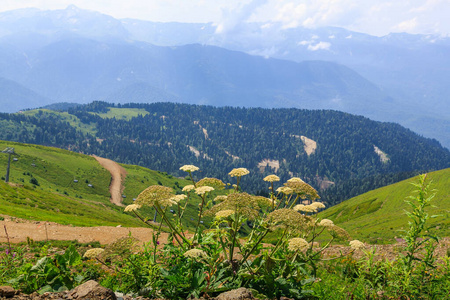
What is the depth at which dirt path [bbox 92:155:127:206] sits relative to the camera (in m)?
123

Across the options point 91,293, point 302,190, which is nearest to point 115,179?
point 91,293

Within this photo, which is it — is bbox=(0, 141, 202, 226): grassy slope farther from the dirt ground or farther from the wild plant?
the wild plant


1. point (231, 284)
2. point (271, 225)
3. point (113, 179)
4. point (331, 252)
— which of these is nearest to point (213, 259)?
point (231, 284)

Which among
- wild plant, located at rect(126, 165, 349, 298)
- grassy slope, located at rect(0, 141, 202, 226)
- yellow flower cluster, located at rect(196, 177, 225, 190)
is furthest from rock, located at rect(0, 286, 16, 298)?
grassy slope, located at rect(0, 141, 202, 226)

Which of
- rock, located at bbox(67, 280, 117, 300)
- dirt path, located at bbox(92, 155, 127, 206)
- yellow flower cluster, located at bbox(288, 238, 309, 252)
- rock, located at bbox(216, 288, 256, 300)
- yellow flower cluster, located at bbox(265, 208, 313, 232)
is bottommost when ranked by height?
dirt path, located at bbox(92, 155, 127, 206)

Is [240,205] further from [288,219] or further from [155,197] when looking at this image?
[155,197]

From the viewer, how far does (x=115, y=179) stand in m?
145

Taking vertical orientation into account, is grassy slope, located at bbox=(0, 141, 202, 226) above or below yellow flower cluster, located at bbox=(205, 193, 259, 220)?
below

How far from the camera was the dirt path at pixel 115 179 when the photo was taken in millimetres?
122750

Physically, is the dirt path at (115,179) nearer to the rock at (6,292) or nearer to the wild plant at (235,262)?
the rock at (6,292)

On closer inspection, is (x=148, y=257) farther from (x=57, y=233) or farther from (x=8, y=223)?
(x=8, y=223)

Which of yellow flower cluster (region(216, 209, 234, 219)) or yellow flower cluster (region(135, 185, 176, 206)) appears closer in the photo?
yellow flower cluster (region(216, 209, 234, 219))

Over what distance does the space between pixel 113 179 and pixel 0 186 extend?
89778mm

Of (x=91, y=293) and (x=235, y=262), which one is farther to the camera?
(x=235, y=262)
